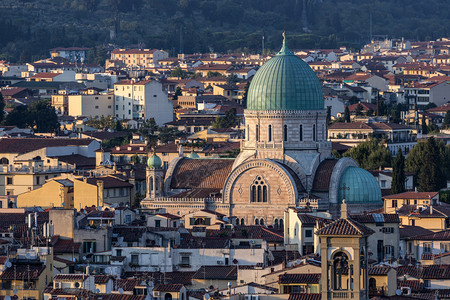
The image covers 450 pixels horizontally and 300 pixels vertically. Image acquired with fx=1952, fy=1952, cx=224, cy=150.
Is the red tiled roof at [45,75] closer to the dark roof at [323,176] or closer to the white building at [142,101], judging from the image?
the white building at [142,101]

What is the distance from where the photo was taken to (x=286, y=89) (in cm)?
8650

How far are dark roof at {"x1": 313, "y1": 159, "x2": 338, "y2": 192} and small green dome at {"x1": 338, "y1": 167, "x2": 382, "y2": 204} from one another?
2.30 feet

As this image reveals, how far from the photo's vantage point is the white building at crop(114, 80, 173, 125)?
161875mm

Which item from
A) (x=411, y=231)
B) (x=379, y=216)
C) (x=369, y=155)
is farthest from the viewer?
(x=369, y=155)

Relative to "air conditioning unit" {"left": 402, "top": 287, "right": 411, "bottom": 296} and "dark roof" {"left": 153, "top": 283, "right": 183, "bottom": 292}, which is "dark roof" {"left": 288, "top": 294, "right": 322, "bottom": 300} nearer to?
"air conditioning unit" {"left": 402, "top": 287, "right": 411, "bottom": 296}

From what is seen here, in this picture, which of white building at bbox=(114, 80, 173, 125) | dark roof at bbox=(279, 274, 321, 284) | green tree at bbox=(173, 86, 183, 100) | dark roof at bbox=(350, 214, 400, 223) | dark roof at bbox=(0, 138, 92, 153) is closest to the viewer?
dark roof at bbox=(279, 274, 321, 284)

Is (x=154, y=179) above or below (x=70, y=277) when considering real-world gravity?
above

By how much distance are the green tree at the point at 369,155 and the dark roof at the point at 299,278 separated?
52.5 m

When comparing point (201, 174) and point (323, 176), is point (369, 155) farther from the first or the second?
point (323, 176)

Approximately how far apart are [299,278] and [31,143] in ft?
197

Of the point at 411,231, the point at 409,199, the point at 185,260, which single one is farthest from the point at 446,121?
the point at 185,260

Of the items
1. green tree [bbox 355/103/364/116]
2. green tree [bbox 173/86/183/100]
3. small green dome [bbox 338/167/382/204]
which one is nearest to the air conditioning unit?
small green dome [bbox 338/167/382/204]

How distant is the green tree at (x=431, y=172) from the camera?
101975 millimetres


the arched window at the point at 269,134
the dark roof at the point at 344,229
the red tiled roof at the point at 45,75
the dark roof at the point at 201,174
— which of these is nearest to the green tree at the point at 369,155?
the dark roof at the point at 201,174
